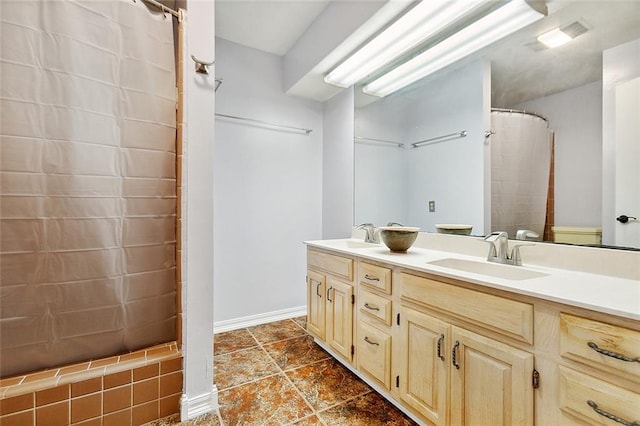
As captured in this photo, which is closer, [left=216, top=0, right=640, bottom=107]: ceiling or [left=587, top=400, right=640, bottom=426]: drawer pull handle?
[left=587, top=400, right=640, bottom=426]: drawer pull handle

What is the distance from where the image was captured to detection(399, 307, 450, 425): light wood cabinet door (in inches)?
48.7

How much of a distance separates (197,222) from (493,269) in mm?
1530

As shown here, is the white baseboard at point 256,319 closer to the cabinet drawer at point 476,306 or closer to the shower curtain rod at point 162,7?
the cabinet drawer at point 476,306

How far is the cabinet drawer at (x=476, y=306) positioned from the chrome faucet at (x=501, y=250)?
437 mm

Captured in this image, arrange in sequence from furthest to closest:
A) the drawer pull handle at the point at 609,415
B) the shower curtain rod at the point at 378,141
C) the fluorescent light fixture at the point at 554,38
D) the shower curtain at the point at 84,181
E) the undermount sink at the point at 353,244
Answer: the shower curtain rod at the point at 378,141 → the undermount sink at the point at 353,244 → the fluorescent light fixture at the point at 554,38 → the shower curtain at the point at 84,181 → the drawer pull handle at the point at 609,415

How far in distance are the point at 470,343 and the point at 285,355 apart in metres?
1.42

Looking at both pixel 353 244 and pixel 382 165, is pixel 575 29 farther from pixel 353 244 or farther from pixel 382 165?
pixel 353 244

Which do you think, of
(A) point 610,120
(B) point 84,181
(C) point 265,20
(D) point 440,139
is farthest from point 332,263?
(C) point 265,20

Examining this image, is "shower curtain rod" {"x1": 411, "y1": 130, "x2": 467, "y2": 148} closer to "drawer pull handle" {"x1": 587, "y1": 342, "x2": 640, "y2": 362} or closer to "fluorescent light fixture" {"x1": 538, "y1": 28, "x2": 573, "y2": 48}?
"fluorescent light fixture" {"x1": 538, "y1": 28, "x2": 573, "y2": 48}

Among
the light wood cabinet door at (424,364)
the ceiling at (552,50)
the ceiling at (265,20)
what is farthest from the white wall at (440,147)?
the ceiling at (265,20)

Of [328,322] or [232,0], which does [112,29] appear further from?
[328,322]

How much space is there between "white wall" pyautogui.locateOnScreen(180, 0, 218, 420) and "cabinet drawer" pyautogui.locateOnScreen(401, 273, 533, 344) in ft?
3.53

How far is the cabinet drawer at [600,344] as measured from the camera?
76 centimetres

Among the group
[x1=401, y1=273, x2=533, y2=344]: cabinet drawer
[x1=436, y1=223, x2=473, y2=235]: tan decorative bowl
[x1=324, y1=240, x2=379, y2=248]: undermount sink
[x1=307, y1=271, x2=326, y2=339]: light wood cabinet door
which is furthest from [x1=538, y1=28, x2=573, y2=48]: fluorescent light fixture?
[x1=307, y1=271, x2=326, y2=339]: light wood cabinet door
